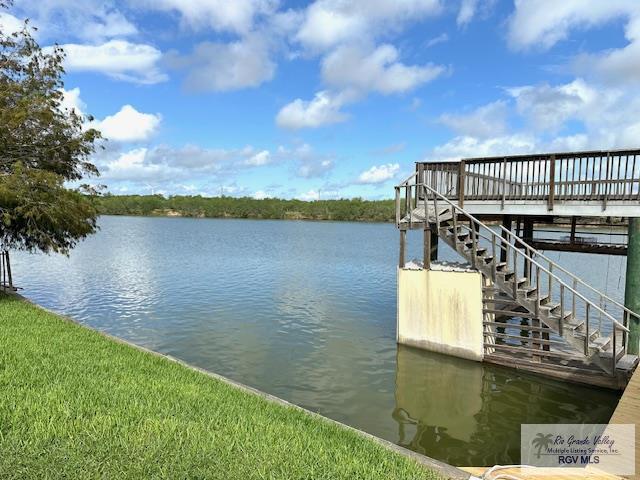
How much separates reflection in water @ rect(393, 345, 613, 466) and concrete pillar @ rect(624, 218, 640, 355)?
5.10 feet

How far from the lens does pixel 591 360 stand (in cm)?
1128

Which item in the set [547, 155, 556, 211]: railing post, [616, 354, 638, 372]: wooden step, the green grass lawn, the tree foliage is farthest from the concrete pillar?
the tree foliage

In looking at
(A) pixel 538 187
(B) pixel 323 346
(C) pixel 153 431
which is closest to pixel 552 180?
(A) pixel 538 187

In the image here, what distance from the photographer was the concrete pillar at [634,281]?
11.3 m

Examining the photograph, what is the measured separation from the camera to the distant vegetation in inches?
5330

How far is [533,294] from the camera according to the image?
13.1 meters

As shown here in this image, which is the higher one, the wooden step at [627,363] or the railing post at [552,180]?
the railing post at [552,180]

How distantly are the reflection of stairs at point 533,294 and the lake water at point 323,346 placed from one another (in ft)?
3.26

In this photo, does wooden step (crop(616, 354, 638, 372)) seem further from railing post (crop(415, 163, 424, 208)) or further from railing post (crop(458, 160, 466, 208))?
railing post (crop(415, 163, 424, 208))

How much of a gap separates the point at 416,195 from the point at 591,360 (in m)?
6.26

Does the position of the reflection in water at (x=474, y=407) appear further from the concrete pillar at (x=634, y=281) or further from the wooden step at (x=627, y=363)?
the concrete pillar at (x=634, y=281)

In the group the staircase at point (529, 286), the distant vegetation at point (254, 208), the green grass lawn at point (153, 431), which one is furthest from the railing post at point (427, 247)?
the distant vegetation at point (254, 208)

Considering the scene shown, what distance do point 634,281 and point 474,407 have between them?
4967mm

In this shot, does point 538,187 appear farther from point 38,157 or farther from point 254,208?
point 254,208
